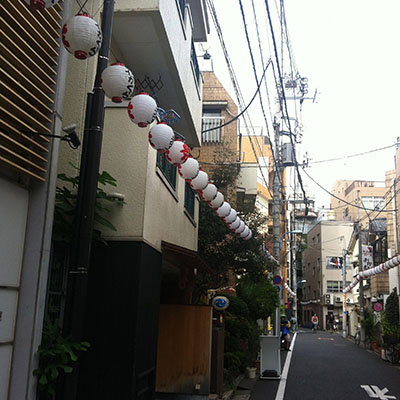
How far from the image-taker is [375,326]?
33.0 meters

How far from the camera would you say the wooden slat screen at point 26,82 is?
6.05 meters

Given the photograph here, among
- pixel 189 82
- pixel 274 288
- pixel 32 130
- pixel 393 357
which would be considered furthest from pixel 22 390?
pixel 393 357

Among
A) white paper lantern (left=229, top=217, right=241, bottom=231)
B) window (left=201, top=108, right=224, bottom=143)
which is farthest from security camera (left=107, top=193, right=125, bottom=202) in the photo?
window (left=201, top=108, right=224, bottom=143)

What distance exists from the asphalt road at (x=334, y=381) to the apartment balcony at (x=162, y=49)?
8.29 meters

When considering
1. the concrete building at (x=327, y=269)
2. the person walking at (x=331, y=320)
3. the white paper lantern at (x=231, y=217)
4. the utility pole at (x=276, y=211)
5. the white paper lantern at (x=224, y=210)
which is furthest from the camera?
the concrete building at (x=327, y=269)

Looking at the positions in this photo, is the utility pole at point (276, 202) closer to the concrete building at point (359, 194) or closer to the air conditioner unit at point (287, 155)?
the air conditioner unit at point (287, 155)

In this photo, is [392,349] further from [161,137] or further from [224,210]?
[161,137]

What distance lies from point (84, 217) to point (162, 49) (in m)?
5.82

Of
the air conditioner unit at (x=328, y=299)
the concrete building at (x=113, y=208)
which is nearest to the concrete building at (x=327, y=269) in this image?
the air conditioner unit at (x=328, y=299)

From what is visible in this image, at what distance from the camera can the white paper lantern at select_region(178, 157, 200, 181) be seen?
9.86 metres

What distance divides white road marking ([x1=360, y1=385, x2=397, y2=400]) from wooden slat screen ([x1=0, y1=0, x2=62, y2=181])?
11.7m

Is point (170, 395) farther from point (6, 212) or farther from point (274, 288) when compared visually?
point (274, 288)

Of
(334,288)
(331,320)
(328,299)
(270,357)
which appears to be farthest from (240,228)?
(334,288)

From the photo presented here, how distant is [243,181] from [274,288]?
742 cm
